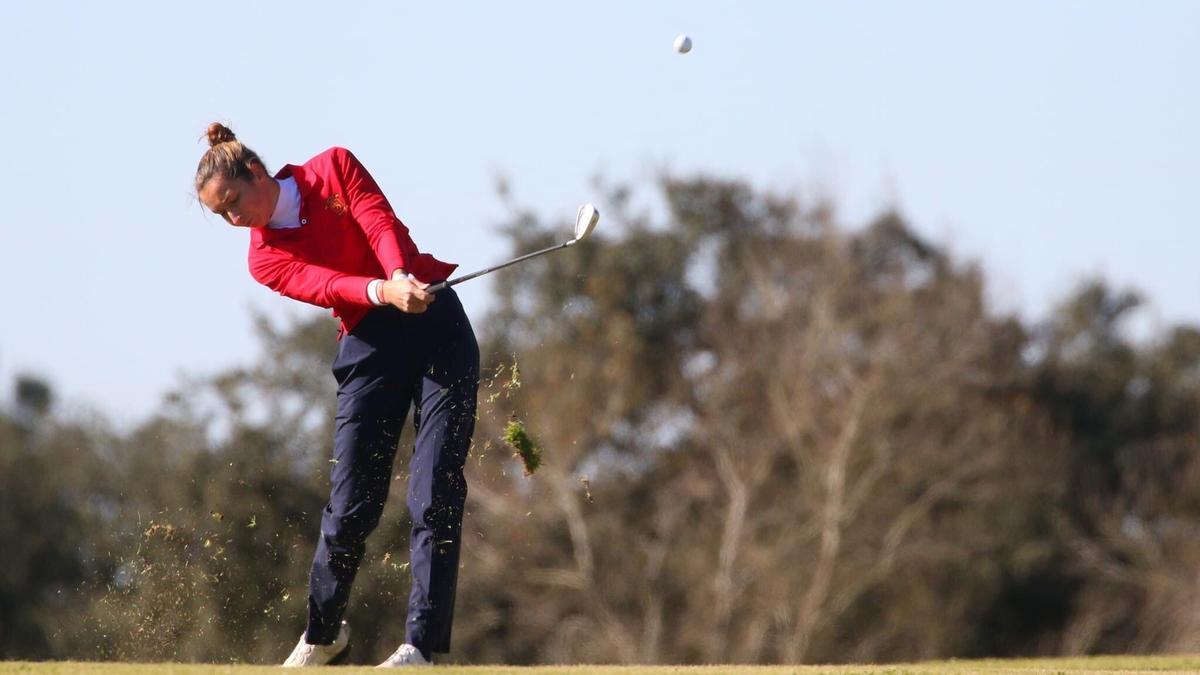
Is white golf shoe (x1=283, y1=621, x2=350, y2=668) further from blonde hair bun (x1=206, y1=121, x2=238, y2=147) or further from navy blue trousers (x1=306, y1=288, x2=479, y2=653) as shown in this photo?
blonde hair bun (x1=206, y1=121, x2=238, y2=147)

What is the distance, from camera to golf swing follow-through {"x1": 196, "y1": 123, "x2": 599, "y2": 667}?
668 cm

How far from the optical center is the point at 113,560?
14828 mm

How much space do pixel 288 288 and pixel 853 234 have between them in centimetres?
2892

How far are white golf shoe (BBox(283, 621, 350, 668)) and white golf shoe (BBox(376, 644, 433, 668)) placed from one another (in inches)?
22.0

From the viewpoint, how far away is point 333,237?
6.83m

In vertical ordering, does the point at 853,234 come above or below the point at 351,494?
above

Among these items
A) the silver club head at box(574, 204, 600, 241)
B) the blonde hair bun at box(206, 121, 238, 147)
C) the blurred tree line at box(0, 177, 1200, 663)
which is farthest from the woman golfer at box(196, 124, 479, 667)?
the blurred tree line at box(0, 177, 1200, 663)

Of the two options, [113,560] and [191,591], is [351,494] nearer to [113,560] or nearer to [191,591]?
[191,591]

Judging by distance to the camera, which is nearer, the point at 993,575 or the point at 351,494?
the point at 351,494

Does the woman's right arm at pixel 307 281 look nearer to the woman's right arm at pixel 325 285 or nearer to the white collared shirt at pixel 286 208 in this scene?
the woman's right arm at pixel 325 285

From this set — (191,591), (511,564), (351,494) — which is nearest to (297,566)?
(191,591)

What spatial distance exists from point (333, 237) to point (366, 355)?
0.46m

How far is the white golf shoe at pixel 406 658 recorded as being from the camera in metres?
6.48

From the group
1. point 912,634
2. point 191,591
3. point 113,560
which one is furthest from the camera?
point 912,634
